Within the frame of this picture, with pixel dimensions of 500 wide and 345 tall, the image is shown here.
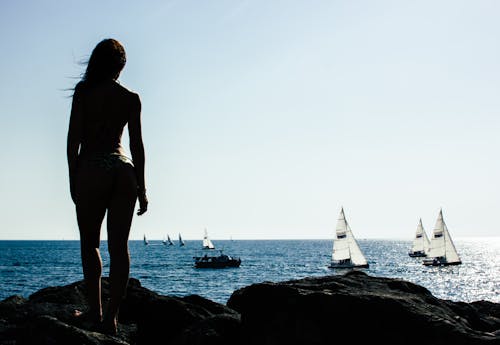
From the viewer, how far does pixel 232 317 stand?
17.3ft

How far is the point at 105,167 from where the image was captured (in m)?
4.39

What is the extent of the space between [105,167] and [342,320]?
97.2 inches

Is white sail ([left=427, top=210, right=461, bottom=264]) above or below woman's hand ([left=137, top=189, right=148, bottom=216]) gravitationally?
below

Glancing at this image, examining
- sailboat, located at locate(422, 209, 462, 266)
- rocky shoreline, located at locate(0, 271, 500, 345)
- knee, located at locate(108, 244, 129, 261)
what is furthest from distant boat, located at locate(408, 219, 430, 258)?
knee, located at locate(108, 244, 129, 261)

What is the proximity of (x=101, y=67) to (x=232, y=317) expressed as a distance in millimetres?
2685

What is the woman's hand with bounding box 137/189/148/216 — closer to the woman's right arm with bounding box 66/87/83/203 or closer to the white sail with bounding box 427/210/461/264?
the woman's right arm with bounding box 66/87/83/203

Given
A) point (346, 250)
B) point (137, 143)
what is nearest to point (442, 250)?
point (346, 250)

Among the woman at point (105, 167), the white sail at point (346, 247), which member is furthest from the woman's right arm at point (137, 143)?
the white sail at point (346, 247)

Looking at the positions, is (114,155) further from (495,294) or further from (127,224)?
(495,294)

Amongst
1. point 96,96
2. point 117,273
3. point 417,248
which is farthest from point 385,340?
point 417,248

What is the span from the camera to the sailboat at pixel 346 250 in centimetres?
7850

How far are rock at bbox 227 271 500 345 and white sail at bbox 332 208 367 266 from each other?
74.7 metres

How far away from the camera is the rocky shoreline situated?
14.4ft

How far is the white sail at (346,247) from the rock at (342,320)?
74.7 metres
